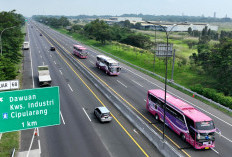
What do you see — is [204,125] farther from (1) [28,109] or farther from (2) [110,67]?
(2) [110,67]

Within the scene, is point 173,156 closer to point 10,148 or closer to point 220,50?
point 10,148

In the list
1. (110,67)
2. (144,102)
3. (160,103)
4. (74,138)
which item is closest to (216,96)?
(144,102)

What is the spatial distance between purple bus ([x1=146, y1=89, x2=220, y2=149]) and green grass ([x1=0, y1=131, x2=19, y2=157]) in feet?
56.9

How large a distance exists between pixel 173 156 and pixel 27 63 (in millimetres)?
52378

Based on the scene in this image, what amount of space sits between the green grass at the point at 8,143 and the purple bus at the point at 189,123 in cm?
1734

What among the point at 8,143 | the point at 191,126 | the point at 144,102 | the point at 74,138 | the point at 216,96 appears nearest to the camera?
the point at 8,143

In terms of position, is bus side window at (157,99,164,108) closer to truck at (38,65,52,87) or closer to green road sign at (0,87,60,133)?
green road sign at (0,87,60,133)

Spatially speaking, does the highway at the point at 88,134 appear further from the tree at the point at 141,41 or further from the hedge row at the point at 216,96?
the tree at the point at 141,41

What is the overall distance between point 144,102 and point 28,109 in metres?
23.8

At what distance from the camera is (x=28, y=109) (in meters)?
15.2

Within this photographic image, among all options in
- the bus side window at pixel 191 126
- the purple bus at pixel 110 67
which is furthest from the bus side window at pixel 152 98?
the purple bus at pixel 110 67

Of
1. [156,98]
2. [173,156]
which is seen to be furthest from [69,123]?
[173,156]

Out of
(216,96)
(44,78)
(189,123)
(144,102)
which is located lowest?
(144,102)

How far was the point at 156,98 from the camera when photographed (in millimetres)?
A: 29828
